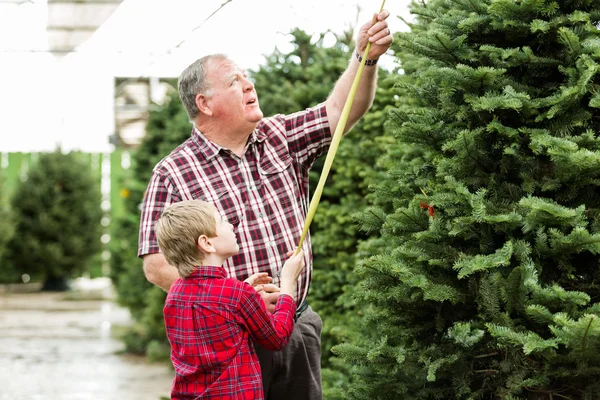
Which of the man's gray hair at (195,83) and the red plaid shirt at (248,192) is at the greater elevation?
the man's gray hair at (195,83)

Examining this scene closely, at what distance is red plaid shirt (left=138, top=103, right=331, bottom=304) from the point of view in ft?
10.9

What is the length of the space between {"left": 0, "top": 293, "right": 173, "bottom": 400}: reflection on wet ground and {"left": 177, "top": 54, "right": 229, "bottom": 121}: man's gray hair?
8.17 ft

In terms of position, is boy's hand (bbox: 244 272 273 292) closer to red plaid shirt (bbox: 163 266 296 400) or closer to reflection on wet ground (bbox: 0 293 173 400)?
red plaid shirt (bbox: 163 266 296 400)

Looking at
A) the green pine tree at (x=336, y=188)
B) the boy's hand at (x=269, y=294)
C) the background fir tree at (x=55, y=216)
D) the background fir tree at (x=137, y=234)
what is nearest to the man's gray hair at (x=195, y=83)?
the boy's hand at (x=269, y=294)

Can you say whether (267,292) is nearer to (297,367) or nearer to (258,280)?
(258,280)

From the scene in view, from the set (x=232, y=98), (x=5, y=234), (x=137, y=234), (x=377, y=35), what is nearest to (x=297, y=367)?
(x=232, y=98)

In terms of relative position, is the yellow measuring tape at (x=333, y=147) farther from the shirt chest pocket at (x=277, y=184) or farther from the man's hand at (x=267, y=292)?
the shirt chest pocket at (x=277, y=184)

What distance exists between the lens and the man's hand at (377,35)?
3.18 metres

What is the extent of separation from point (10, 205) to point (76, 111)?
21.8 ft

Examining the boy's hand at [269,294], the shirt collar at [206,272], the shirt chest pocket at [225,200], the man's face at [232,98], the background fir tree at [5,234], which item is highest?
the man's face at [232,98]

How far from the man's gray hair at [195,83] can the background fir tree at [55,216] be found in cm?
1467

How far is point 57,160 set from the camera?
17.9 metres

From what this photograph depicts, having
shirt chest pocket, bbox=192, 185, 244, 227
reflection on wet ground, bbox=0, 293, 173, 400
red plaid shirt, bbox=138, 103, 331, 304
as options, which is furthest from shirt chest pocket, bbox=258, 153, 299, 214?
reflection on wet ground, bbox=0, 293, 173, 400

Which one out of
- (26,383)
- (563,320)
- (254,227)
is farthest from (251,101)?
(26,383)
